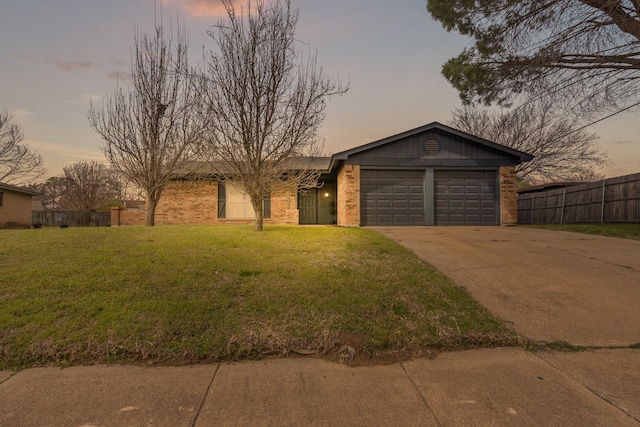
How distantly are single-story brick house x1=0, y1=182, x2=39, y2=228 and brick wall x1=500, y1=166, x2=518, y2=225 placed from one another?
26.0 meters

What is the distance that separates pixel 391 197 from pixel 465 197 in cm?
304

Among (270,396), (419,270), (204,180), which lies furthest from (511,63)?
(204,180)

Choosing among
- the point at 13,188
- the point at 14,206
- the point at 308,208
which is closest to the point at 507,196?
the point at 308,208

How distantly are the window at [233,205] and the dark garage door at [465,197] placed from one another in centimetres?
A: 770

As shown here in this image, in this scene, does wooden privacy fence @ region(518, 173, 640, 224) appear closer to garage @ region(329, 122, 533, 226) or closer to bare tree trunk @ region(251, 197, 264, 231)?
garage @ region(329, 122, 533, 226)

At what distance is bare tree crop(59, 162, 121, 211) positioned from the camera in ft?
97.2

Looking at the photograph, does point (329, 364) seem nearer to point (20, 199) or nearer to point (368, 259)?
point (368, 259)

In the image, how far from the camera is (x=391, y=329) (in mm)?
3457

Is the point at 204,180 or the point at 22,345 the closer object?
the point at 22,345

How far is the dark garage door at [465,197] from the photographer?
13156 millimetres

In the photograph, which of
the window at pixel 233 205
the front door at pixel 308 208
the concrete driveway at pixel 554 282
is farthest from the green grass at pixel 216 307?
the front door at pixel 308 208

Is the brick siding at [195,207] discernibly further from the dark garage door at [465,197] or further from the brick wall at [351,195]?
the dark garage door at [465,197]

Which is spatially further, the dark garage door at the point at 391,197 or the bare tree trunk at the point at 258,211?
the dark garage door at the point at 391,197

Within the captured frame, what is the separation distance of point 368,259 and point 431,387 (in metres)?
3.39
